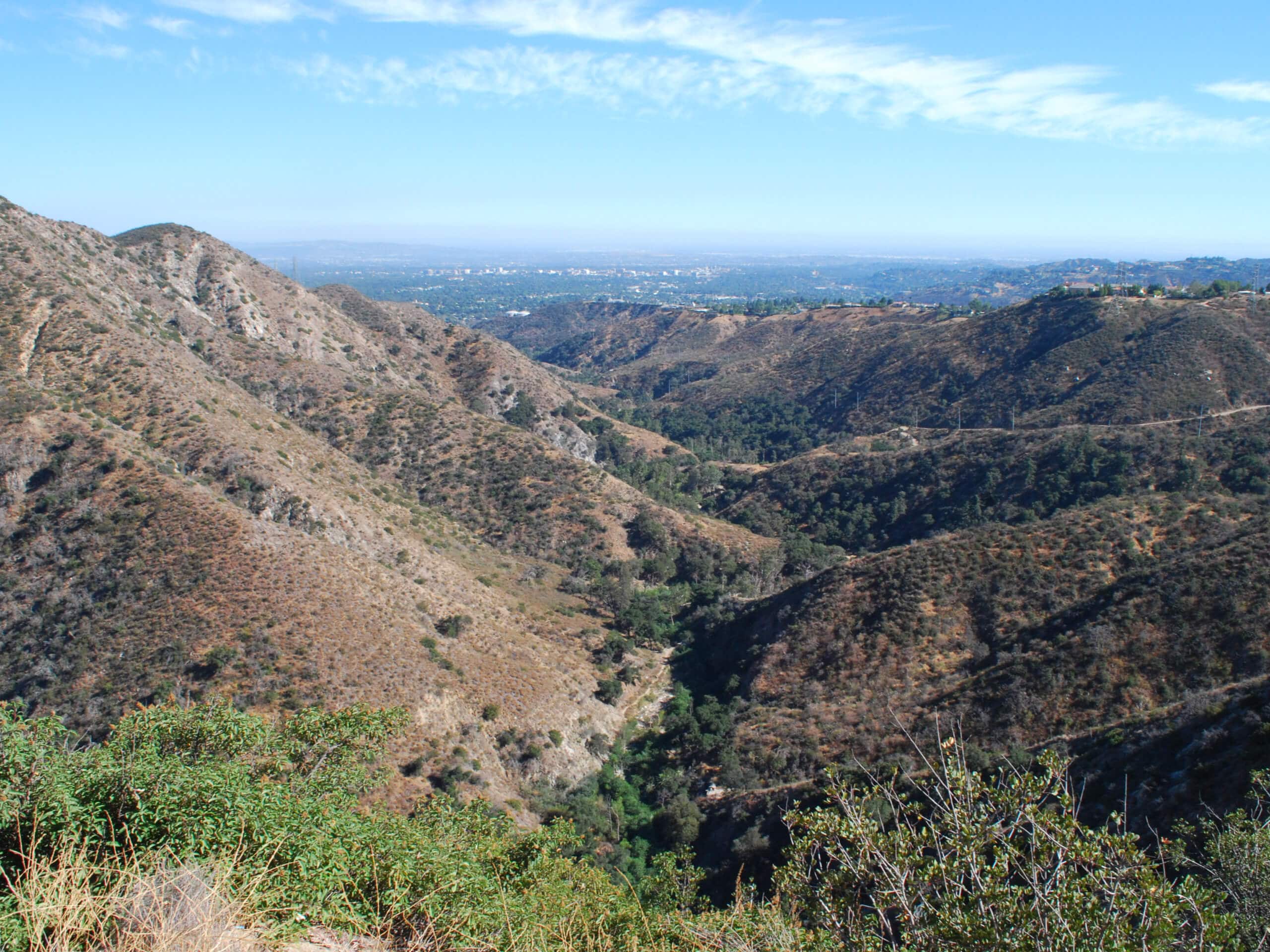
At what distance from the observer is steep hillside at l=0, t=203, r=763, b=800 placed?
2556 cm

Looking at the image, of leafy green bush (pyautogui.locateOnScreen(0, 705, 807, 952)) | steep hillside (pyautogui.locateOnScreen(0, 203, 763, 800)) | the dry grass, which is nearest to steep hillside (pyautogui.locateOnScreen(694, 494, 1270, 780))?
steep hillside (pyautogui.locateOnScreen(0, 203, 763, 800))

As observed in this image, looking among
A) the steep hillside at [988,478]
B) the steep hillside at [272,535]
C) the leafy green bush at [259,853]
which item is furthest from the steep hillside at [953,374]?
the leafy green bush at [259,853]

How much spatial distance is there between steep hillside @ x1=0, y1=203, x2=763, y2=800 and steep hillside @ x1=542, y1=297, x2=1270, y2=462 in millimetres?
36895

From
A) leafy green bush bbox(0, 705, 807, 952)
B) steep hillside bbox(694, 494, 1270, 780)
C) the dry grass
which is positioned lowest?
steep hillside bbox(694, 494, 1270, 780)

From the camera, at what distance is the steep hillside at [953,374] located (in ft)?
212

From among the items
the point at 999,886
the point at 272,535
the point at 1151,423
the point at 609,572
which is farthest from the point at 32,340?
the point at 1151,423

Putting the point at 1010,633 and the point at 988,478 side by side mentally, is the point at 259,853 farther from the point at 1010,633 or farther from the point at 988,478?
the point at 988,478

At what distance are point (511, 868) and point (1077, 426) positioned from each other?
58804 millimetres

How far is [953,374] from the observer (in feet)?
276

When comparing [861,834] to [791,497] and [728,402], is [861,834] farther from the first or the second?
[728,402]

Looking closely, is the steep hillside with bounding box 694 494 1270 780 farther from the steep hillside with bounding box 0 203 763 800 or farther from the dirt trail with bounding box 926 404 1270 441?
the dirt trail with bounding box 926 404 1270 441

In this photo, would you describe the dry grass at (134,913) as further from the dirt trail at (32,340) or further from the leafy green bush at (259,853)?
the dirt trail at (32,340)

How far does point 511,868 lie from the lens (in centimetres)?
1381

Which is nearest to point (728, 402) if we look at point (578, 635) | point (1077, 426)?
point (1077, 426)
